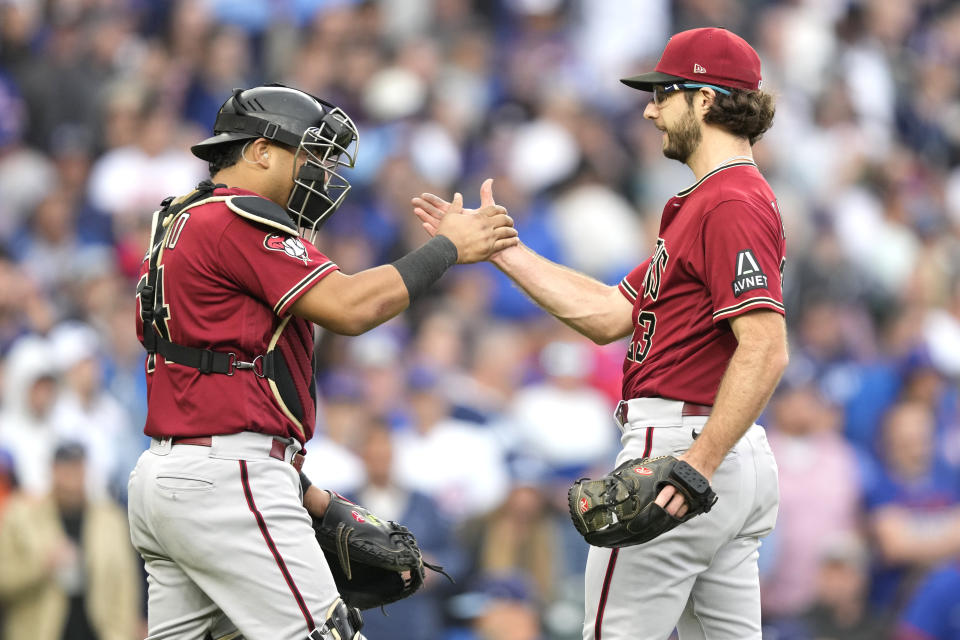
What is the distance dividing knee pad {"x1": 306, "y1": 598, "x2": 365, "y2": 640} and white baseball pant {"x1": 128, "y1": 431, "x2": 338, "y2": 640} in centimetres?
2

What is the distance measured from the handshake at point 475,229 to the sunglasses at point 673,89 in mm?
707

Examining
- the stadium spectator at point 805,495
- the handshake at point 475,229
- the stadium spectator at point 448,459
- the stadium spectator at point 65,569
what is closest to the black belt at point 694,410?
the handshake at point 475,229

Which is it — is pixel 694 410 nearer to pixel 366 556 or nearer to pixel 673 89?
pixel 673 89

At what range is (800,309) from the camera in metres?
11.4

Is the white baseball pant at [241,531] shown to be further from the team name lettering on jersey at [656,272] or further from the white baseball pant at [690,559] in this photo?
the team name lettering on jersey at [656,272]

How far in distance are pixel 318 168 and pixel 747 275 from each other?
1.49 metres

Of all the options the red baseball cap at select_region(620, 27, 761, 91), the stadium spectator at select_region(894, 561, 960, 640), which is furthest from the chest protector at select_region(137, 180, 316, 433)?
the stadium spectator at select_region(894, 561, 960, 640)

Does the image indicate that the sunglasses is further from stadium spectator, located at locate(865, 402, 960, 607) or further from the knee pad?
stadium spectator, located at locate(865, 402, 960, 607)

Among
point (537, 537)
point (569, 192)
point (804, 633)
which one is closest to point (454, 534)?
point (537, 537)

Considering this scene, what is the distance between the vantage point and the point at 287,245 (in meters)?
4.69

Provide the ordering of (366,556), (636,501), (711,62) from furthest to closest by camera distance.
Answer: (366,556)
(711,62)
(636,501)

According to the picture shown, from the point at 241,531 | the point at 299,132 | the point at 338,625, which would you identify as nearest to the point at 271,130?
the point at 299,132

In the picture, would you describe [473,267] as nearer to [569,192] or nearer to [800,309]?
[569,192]

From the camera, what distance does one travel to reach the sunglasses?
4902mm
